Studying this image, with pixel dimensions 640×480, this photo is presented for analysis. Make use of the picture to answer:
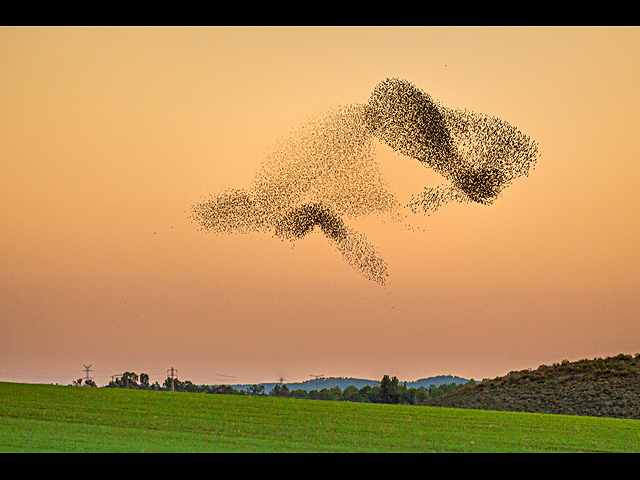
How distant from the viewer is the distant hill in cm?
3406

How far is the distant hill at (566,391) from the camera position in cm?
3406

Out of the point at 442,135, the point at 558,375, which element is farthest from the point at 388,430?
the point at 558,375

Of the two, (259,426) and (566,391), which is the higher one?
(566,391)

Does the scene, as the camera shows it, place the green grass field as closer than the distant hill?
Yes

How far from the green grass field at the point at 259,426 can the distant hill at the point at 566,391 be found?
40.9 feet

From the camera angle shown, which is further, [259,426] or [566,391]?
[566,391]

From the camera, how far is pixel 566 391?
120ft

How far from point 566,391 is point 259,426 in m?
25.2

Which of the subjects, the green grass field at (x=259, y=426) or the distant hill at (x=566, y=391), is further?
the distant hill at (x=566, y=391)

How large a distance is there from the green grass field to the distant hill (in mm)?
12452

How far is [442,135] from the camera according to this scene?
63.5ft

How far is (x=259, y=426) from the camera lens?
17.4 metres
